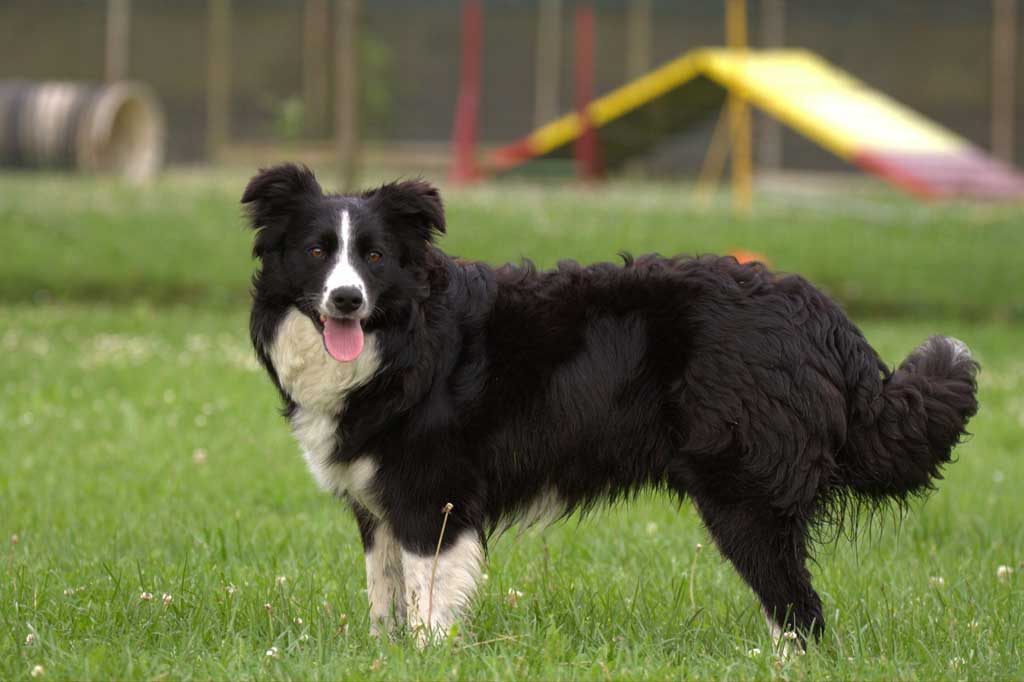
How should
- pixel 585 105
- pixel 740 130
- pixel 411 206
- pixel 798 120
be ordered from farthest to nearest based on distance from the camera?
1. pixel 585 105
2. pixel 798 120
3. pixel 740 130
4. pixel 411 206

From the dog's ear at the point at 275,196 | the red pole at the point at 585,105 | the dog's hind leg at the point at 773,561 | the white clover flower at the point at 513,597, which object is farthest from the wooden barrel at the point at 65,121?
the dog's hind leg at the point at 773,561

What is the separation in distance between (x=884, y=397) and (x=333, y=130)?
19.7 meters

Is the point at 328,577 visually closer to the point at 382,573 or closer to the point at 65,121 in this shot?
the point at 382,573

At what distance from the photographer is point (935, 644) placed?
4328 millimetres

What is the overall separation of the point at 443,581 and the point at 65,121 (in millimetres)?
17375

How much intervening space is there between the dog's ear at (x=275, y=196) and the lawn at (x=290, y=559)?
3.96 feet

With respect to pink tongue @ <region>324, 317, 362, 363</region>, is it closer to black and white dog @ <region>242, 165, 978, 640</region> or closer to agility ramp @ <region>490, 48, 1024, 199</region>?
black and white dog @ <region>242, 165, 978, 640</region>

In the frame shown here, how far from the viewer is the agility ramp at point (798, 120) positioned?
55.9ft

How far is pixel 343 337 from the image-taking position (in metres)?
4.27

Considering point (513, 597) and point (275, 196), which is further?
point (513, 597)

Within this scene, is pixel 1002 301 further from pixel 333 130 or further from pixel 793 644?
pixel 333 130

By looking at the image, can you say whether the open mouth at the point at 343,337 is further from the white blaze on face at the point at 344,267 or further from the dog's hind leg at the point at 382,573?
the dog's hind leg at the point at 382,573

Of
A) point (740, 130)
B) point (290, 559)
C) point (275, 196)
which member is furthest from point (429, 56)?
point (275, 196)

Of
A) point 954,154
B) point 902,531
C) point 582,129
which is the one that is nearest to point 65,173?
point 582,129
